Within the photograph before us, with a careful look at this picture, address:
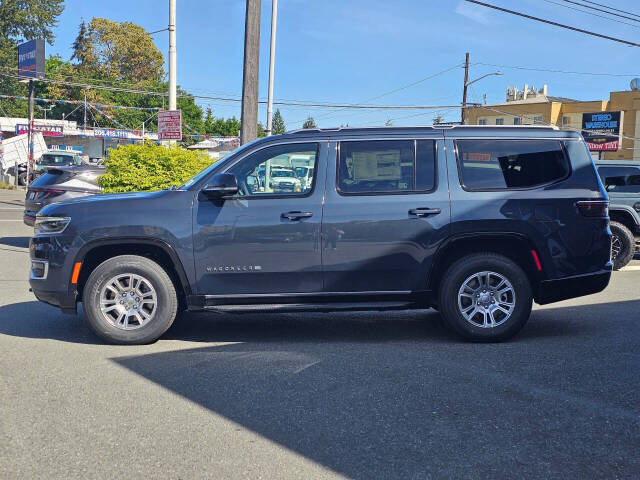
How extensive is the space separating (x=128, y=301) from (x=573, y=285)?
4.15 m

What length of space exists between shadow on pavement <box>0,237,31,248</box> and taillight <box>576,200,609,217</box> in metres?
11.3

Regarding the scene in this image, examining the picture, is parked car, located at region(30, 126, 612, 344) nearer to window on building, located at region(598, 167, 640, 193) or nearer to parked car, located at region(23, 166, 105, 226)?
window on building, located at region(598, 167, 640, 193)

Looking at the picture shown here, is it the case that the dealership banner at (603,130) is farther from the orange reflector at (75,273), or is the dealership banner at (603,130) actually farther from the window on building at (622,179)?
the orange reflector at (75,273)

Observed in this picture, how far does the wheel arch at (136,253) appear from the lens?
20.1ft

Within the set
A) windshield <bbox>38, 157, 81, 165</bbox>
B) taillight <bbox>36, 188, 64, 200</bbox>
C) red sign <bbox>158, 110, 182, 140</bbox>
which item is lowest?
taillight <bbox>36, 188, 64, 200</bbox>

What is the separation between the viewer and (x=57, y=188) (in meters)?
12.6

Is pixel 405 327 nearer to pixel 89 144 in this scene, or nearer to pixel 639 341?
pixel 639 341

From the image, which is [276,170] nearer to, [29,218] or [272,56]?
[29,218]

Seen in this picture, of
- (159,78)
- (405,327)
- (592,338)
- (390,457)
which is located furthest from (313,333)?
(159,78)

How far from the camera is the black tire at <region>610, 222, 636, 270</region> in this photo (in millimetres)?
11314

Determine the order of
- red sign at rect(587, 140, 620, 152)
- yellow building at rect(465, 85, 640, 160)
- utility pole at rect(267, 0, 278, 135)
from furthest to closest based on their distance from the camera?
yellow building at rect(465, 85, 640, 160)
red sign at rect(587, 140, 620, 152)
utility pole at rect(267, 0, 278, 135)

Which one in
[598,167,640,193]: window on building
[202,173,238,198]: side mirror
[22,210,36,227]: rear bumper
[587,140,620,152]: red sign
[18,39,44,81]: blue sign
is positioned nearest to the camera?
[202,173,238,198]: side mirror

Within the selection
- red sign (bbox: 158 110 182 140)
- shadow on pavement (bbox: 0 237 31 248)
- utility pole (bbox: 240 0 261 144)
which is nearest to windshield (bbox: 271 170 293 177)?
utility pole (bbox: 240 0 261 144)

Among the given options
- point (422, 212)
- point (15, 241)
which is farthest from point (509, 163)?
point (15, 241)
